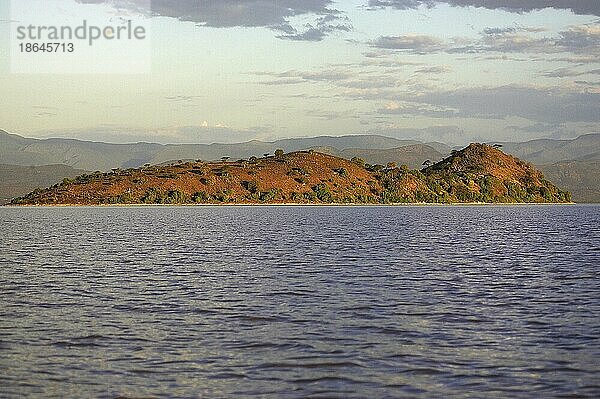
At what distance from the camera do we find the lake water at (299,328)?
860 inches

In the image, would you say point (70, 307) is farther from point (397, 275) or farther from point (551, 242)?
point (551, 242)

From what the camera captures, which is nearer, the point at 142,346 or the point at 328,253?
the point at 142,346

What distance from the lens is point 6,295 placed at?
3778 centimetres

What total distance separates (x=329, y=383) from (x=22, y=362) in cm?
915

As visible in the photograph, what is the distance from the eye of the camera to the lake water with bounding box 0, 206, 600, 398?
21.8 metres

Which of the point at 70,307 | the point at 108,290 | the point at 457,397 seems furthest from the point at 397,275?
the point at 457,397

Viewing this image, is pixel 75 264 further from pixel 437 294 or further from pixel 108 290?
pixel 437 294

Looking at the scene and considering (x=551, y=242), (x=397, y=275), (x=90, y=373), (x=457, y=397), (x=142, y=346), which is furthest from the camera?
(x=551, y=242)

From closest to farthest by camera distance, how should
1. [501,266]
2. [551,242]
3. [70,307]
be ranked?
[70,307]
[501,266]
[551,242]

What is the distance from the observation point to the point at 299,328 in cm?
2930

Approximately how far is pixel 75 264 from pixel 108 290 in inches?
624

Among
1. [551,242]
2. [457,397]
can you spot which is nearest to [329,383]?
[457,397]

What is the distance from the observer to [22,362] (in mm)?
24016

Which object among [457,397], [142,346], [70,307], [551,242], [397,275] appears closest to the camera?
[457,397]
